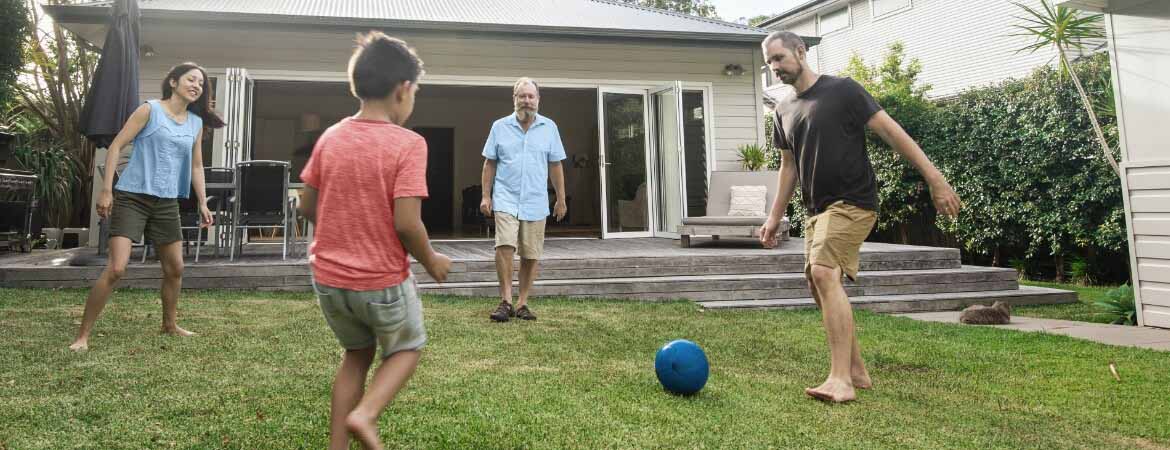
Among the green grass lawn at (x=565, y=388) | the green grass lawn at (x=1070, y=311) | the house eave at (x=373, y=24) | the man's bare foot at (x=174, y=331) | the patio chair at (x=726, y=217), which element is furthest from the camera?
the patio chair at (x=726, y=217)

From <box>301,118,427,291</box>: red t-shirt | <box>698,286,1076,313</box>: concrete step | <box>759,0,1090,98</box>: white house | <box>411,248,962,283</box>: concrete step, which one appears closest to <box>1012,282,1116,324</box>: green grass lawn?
<box>698,286,1076,313</box>: concrete step

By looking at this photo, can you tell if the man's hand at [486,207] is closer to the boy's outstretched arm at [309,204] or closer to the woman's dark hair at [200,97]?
the woman's dark hair at [200,97]

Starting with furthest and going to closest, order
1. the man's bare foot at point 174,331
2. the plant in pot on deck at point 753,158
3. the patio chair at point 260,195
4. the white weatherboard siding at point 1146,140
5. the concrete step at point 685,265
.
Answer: the plant in pot on deck at point 753,158, the patio chair at point 260,195, the concrete step at point 685,265, the white weatherboard siding at point 1146,140, the man's bare foot at point 174,331

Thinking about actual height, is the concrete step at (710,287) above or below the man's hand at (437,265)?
below

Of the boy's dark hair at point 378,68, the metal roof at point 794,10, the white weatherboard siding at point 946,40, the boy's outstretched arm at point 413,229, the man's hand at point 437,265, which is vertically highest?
the metal roof at point 794,10

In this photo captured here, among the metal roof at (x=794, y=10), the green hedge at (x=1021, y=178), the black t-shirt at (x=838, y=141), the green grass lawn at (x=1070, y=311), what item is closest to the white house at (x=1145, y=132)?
the green grass lawn at (x=1070, y=311)

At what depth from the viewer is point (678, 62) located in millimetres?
9500

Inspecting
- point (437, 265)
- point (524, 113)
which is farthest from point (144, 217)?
point (437, 265)

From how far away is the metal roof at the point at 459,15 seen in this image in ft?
24.6

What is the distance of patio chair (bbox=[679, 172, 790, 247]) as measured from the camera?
7.60 meters

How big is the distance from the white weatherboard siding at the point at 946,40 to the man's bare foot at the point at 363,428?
44.6ft

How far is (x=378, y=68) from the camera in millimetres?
Answer: 1583

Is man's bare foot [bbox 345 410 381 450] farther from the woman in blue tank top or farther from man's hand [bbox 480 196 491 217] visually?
man's hand [bbox 480 196 491 217]

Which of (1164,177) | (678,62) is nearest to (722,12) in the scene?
(678,62)
